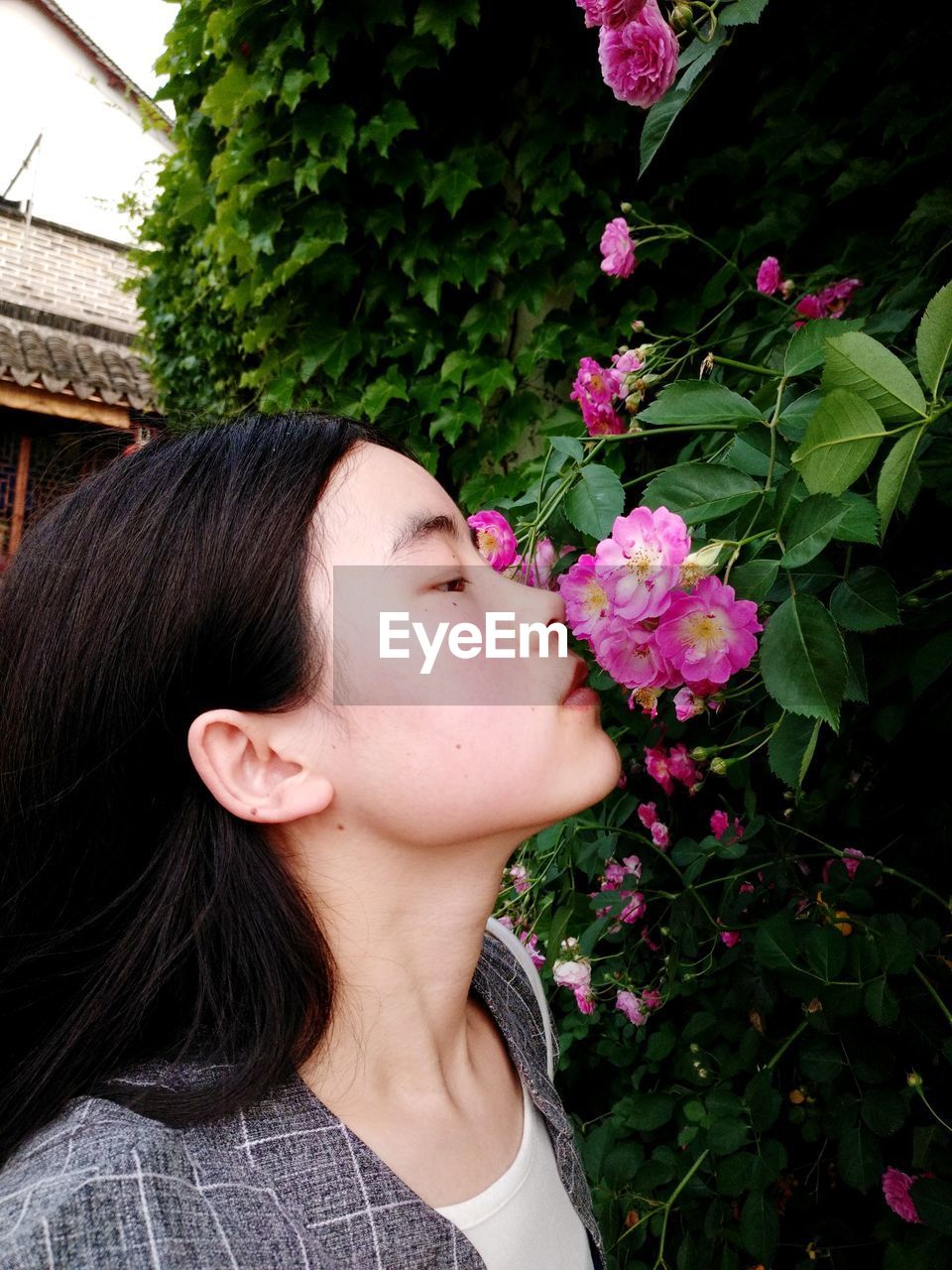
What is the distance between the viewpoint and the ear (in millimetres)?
811

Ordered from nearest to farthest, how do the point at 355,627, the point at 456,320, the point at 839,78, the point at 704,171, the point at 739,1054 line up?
the point at 355,627
the point at 739,1054
the point at 839,78
the point at 704,171
the point at 456,320

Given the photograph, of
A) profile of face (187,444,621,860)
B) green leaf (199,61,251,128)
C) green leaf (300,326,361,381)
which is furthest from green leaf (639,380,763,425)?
green leaf (199,61,251,128)

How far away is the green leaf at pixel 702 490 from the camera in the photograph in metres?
0.75

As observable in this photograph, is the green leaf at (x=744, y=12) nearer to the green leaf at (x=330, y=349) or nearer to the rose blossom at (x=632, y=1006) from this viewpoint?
the rose blossom at (x=632, y=1006)

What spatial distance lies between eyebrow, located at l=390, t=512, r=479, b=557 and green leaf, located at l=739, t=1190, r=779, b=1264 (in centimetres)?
86

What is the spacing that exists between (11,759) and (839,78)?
1.52 metres

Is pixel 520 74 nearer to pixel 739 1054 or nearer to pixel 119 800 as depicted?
pixel 119 800

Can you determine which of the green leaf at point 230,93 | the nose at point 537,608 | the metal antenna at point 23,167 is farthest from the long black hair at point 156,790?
the metal antenna at point 23,167

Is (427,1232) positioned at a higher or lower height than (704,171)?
lower

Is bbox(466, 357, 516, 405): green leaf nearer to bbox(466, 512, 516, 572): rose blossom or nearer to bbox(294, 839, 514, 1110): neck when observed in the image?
bbox(466, 512, 516, 572): rose blossom

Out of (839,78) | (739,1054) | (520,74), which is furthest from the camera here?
(520,74)

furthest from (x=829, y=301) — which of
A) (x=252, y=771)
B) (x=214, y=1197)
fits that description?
(x=214, y=1197)

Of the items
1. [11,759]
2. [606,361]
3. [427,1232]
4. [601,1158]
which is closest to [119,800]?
[11,759]

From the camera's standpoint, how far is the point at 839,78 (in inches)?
57.2
